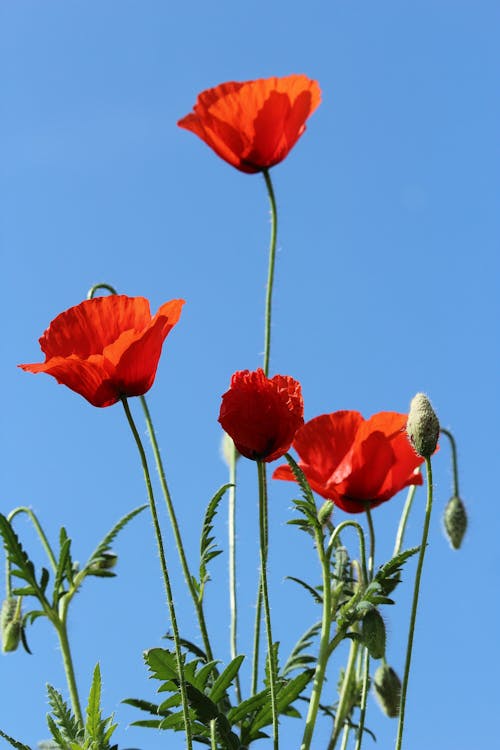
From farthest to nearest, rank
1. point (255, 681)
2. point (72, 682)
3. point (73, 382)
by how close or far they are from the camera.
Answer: point (72, 682) → point (255, 681) → point (73, 382)

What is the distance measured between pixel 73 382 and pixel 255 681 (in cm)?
60

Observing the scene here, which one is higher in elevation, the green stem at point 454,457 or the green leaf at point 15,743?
the green stem at point 454,457

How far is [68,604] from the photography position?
2.13 metres

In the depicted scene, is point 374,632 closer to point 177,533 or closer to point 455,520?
point 177,533

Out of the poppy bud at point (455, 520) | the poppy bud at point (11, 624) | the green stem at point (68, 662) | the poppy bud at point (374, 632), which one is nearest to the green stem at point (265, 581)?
the poppy bud at point (374, 632)

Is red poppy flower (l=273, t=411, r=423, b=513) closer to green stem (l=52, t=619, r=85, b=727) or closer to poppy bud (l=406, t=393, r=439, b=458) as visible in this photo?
poppy bud (l=406, t=393, r=439, b=458)

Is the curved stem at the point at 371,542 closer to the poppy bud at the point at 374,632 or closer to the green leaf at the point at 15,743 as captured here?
the poppy bud at the point at 374,632

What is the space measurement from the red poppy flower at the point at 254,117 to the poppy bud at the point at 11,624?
36.1 inches

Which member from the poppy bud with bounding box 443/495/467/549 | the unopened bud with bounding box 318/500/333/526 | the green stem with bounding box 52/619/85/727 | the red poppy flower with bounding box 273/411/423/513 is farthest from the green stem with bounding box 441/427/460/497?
the green stem with bounding box 52/619/85/727

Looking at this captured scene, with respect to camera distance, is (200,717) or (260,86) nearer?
(200,717)

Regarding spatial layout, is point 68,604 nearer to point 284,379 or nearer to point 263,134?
point 284,379

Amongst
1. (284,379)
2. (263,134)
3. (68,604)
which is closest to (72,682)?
(68,604)

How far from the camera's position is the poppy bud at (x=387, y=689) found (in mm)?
2121

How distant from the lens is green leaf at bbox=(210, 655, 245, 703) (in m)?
1.66
